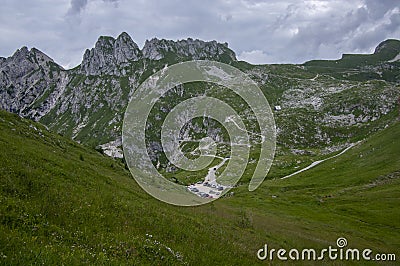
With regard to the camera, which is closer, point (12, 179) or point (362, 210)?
point (12, 179)

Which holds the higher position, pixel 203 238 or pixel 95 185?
pixel 95 185

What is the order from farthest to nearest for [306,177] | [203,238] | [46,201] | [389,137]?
[389,137] < [306,177] < [203,238] < [46,201]

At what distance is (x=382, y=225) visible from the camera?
3147 inches

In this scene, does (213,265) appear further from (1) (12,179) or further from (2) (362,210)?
(2) (362,210)

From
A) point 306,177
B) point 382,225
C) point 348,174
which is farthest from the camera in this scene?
point 306,177

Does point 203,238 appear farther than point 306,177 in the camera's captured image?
No

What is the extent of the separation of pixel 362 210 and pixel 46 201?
9905cm

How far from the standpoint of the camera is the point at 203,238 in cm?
1983

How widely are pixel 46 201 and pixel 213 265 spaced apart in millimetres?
9552

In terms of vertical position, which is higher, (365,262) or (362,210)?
(362,210)

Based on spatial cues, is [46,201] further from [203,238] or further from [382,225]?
[382,225]

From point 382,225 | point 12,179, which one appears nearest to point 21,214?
point 12,179

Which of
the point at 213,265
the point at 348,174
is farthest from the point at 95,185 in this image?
the point at 348,174

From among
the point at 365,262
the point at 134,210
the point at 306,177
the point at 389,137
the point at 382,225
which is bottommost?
the point at 365,262
